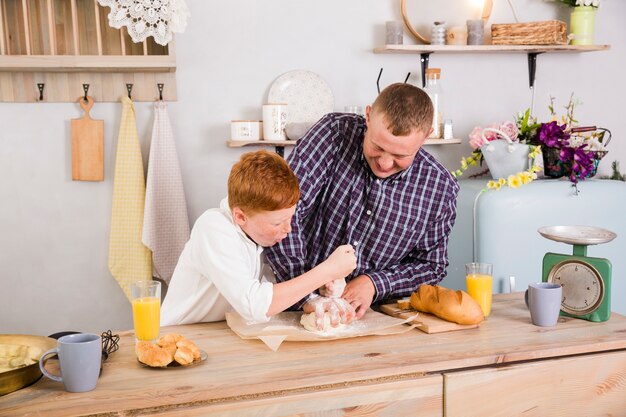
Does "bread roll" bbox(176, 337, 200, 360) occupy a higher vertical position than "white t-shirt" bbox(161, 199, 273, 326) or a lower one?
lower

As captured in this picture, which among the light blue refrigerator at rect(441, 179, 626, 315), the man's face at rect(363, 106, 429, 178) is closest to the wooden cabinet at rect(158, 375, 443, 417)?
the man's face at rect(363, 106, 429, 178)

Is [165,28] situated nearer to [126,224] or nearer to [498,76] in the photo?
[126,224]

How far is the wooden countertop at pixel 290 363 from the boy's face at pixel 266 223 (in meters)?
0.29

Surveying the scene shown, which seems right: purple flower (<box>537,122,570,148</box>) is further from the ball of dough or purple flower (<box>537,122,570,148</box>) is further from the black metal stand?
the ball of dough

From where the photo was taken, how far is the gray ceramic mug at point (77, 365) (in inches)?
56.2

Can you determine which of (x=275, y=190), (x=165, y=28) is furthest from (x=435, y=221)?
(x=165, y=28)

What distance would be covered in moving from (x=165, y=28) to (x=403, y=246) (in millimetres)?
1486

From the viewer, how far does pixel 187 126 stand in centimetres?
335

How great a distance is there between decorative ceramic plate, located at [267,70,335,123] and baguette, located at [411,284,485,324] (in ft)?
5.36

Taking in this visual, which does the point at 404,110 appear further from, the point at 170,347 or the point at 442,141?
the point at 442,141

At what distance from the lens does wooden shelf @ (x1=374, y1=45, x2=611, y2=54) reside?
339 centimetres

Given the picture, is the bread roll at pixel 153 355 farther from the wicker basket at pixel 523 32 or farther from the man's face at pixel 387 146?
the wicker basket at pixel 523 32

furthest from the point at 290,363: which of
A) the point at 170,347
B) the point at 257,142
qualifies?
the point at 257,142

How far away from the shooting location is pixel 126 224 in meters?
3.23
